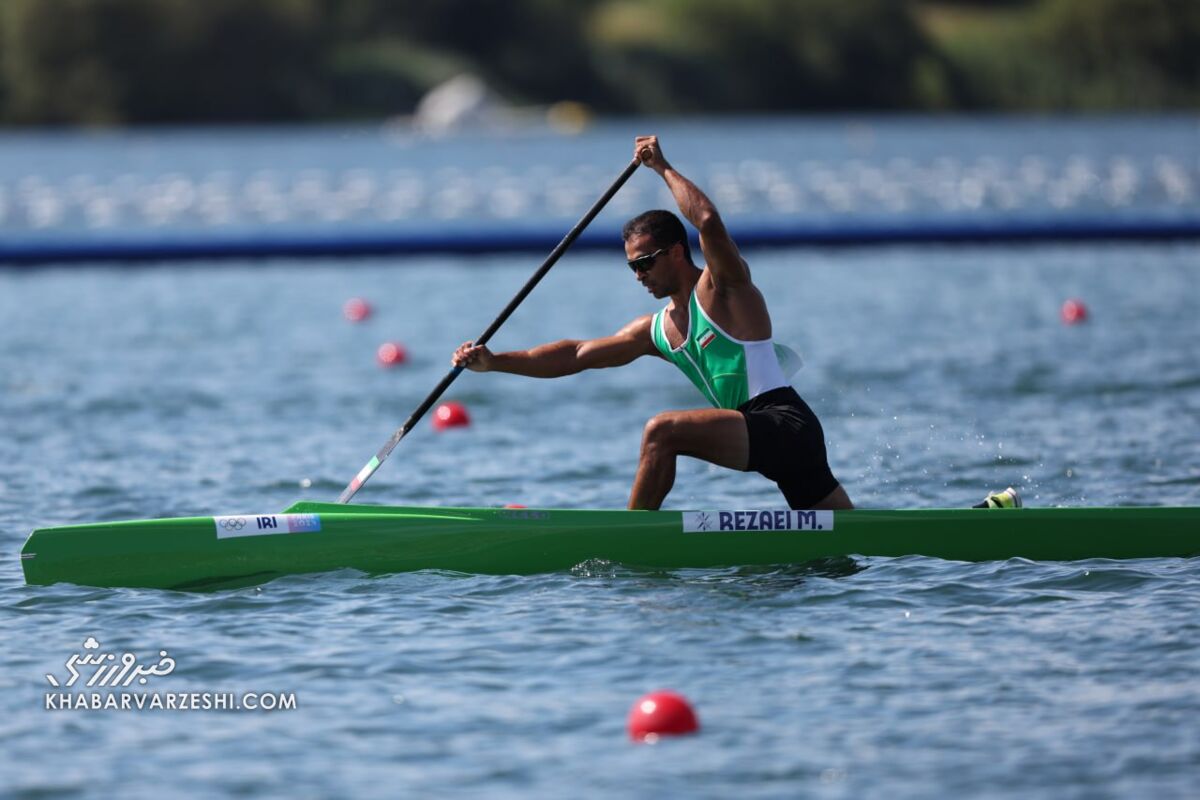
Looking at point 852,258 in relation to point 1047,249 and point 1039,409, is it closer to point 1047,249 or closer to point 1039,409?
point 1047,249

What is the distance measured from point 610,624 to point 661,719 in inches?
52.8

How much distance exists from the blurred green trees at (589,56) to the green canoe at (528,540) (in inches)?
2666

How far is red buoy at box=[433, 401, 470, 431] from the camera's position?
1323cm

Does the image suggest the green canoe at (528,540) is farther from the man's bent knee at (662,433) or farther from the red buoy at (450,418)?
the red buoy at (450,418)

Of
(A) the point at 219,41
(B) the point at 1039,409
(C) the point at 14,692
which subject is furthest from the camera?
(A) the point at 219,41

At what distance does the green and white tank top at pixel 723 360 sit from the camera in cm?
791

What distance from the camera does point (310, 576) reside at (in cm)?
813

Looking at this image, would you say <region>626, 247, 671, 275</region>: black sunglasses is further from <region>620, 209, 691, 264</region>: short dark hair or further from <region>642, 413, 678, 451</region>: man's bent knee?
<region>642, 413, 678, 451</region>: man's bent knee

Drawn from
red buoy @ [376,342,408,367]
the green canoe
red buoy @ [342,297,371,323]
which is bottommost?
the green canoe

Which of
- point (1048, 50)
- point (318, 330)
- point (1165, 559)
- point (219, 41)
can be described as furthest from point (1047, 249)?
point (219, 41)

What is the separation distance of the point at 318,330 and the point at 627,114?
70398 mm

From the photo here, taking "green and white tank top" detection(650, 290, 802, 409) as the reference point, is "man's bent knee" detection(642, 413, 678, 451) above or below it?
below

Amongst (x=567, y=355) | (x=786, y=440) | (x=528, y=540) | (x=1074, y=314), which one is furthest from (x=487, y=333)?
(x=1074, y=314)

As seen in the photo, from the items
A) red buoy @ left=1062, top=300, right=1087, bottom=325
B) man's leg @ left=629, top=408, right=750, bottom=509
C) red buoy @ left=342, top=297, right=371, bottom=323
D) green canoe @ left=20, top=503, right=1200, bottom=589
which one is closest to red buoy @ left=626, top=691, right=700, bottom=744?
man's leg @ left=629, top=408, right=750, bottom=509
